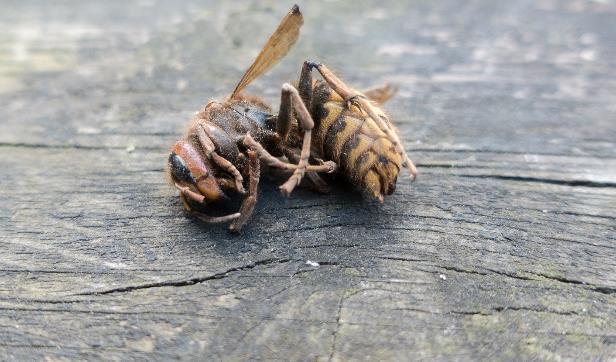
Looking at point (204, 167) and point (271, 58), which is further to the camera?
point (271, 58)

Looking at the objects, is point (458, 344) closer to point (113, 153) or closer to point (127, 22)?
point (113, 153)

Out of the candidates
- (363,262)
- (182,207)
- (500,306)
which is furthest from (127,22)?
(500,306)

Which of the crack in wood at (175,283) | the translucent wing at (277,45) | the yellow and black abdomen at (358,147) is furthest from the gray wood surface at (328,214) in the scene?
the translucent wing at (277,45)

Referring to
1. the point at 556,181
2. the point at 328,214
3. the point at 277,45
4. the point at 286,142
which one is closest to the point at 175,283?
the point at 328,214

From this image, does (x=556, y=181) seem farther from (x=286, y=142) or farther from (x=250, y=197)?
(x=250, y=197)

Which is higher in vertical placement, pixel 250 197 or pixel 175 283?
pixel 250 197

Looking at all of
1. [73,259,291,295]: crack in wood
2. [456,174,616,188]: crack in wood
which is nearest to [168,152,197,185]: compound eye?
[73,259,291,295]: crack in wood

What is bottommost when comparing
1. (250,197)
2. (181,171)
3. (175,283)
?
(175,283)
